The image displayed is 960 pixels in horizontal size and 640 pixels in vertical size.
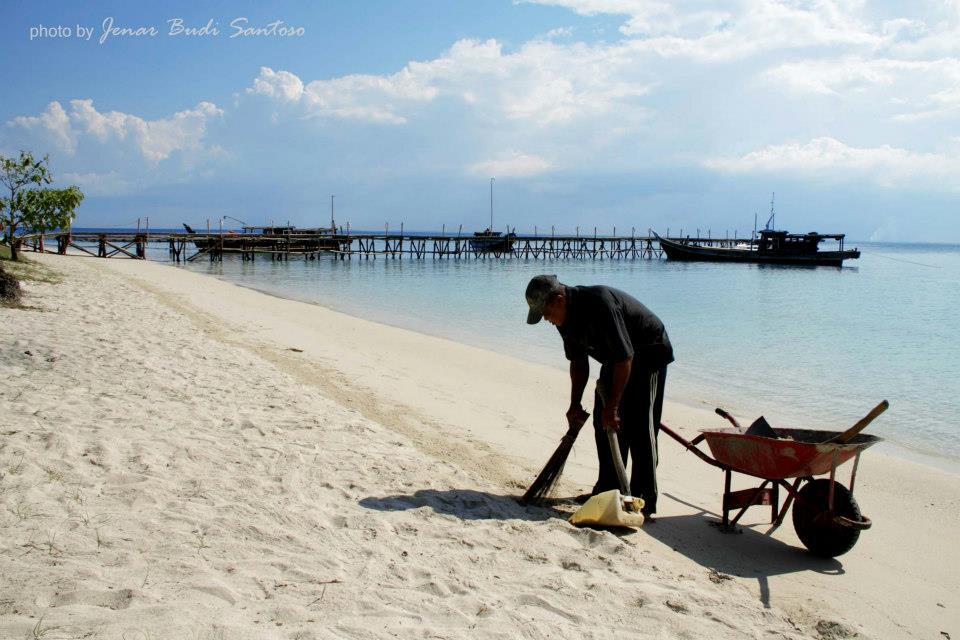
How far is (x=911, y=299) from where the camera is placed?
1235 inches

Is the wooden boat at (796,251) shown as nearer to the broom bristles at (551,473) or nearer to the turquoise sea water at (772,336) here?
the turquoise sea water at (772,336)

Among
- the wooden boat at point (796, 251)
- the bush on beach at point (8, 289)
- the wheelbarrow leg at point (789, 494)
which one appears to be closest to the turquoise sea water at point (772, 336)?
the wheelbarrow leg at point (789, 494)

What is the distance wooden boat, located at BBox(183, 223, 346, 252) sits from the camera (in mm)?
46750

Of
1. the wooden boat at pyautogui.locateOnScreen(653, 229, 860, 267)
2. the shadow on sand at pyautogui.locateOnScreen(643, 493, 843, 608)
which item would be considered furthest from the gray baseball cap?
the wooden boat at pyautogui.locateOnScreen(653, 229, 860, 267)

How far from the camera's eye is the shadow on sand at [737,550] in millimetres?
3539

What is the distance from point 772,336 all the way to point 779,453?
582 inches

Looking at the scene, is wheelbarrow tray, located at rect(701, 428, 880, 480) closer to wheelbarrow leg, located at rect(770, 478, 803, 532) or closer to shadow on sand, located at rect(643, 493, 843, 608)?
wheelbarrow leg, located at rect(770, 478, 803, 532)

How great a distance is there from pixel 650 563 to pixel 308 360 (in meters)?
6.08

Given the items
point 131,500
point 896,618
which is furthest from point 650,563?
point 131,500

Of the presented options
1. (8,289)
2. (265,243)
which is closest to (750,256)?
(265,243)

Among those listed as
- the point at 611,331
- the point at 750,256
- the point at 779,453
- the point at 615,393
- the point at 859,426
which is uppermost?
the point at 750,256

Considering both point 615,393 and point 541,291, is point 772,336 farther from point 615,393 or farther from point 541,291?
point 541,291

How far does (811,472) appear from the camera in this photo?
362 centimetres

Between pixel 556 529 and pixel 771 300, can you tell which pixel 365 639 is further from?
pixel 771 300
